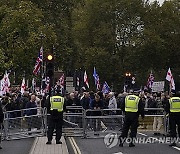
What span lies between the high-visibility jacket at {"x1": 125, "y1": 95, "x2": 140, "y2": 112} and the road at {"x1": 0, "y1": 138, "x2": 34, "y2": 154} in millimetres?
3543

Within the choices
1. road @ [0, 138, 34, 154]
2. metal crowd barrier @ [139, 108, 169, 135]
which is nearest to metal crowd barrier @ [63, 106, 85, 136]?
road @ [0, 138, 34, 154]

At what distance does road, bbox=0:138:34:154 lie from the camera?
17672mm

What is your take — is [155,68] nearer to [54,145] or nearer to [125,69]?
[125,69]

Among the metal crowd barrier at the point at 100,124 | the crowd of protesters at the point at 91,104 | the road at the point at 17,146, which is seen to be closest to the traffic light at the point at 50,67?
the crowd of protesters at the point at 91,104

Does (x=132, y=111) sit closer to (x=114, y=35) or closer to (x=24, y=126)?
(x=24, y=126)

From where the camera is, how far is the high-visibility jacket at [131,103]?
18.4m

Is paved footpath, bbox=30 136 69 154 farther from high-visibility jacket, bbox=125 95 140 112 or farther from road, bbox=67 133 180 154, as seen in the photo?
high-visibility jacket, bbox=125 95 140 112

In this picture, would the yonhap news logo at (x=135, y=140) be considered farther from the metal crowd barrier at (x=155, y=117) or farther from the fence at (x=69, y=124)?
the metal crowd barrier at (x=155, y=117)

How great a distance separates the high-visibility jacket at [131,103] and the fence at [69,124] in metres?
3.99

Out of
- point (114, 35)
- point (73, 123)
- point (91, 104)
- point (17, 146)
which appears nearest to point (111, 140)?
point (73, 123)

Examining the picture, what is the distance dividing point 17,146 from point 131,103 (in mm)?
4267

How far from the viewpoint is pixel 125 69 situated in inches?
2537

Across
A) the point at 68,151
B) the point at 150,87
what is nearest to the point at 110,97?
the point at 68,151

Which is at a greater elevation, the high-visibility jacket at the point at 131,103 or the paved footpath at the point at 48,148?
the high-visibility jacket at the point at 131,103
